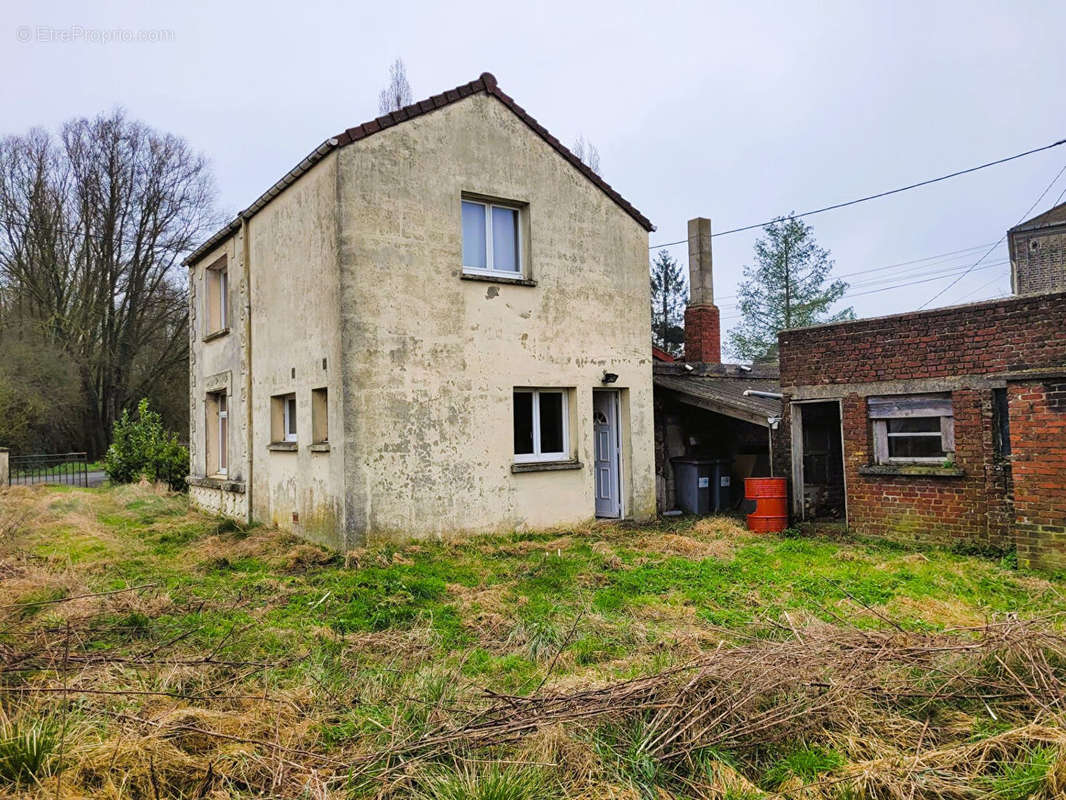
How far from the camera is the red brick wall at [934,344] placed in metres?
9.07

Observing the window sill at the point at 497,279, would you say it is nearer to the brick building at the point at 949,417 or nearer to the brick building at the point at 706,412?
the brick building at the point at 706,412

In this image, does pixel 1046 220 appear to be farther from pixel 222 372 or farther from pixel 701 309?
pixel 222 372

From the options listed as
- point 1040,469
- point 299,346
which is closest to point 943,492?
point 1040,469

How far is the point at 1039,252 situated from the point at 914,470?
3345cm

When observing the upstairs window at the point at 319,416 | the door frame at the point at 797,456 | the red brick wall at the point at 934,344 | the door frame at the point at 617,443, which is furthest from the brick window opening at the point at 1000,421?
the upstairs window at the point at 319,416

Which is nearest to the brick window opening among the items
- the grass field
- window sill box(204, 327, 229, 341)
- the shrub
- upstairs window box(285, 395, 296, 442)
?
the grass field

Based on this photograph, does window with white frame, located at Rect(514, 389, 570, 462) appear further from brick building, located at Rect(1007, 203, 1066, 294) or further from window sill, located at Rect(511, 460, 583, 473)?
brick building, located at Rect(1007, 203, 1066, 294)

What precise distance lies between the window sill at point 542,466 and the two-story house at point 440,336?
37 mm

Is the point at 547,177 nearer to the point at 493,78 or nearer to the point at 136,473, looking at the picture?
the point at 493,78

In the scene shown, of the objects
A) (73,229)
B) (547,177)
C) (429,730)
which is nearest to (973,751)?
(429,730)

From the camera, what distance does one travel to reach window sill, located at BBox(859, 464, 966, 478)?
9.92m

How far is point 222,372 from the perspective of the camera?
14195mm

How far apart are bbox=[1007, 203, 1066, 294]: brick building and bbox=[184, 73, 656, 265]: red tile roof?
3195cm

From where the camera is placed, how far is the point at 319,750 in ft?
12.5
